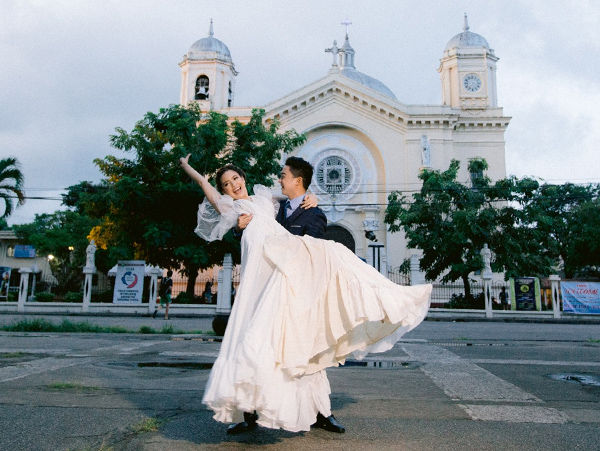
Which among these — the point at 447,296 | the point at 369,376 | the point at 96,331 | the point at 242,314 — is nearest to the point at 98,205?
the point at 96,331

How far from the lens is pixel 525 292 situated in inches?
827

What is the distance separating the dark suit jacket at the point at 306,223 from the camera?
3291 millimetres

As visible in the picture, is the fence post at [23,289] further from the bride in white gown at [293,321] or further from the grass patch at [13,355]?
the bride in white gown at [293,321]

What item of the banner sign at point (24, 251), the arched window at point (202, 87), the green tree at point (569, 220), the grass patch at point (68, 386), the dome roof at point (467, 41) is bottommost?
the grass patch at point (68, 386)

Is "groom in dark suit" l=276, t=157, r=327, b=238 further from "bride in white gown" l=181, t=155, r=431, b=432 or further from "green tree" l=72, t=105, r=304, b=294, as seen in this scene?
"green tree" l=72, t=105, r=304, b=294

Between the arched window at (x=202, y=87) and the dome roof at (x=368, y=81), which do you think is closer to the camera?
the arched window at (x=202, y=87)

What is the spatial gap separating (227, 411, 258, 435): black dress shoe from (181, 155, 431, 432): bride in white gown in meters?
0.13

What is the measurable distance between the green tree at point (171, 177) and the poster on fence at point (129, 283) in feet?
4.46

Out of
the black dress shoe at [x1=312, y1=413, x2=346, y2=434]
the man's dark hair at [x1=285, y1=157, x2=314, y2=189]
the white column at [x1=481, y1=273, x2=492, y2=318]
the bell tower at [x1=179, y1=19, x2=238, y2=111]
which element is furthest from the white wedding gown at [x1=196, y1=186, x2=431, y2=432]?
the bell tower at [x1=179, y1=19, x2=238, y2=111]

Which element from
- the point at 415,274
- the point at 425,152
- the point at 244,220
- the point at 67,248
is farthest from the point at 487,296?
the point at 67,248

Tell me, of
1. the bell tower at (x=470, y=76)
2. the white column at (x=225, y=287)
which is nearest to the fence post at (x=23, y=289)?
the white column at (x=225, y=287)

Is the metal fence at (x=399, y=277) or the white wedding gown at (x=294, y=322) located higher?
the metal fence at (x=399, y=277)

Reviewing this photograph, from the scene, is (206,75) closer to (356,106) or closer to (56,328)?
(356,106)

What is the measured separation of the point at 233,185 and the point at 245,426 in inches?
59.2
